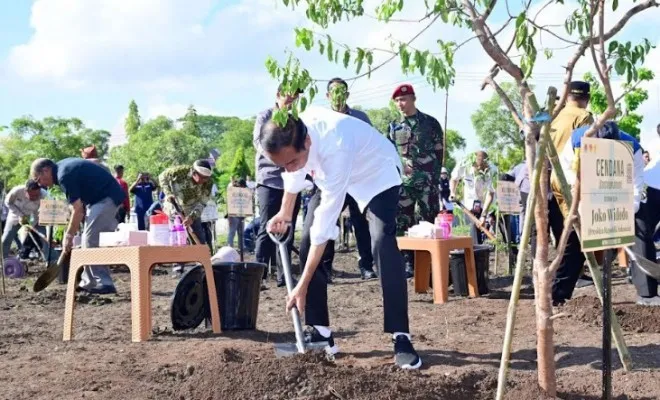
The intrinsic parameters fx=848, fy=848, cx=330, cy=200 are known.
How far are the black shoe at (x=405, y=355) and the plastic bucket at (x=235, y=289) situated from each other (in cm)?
176

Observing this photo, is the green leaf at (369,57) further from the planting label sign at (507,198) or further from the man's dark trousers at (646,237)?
the planting label sign at (507,198)

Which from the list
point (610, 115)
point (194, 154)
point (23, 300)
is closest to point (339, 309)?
point (23, 300)

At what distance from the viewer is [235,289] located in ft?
21.2

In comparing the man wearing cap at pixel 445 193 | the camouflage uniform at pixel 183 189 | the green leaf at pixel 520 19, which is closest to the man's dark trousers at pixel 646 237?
the green leaf at pixel 520 19

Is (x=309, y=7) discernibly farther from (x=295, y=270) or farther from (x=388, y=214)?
(x=295, y=270)

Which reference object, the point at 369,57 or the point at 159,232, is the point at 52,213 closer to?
the point at 159,232

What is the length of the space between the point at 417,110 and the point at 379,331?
3305 millimetres

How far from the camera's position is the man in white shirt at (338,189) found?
4523 millimetres

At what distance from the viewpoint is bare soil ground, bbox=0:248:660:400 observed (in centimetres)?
398

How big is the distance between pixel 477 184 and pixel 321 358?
1097 centimetres

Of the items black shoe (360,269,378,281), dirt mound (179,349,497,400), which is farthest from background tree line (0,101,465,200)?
dirt mound (179,349,497,400)

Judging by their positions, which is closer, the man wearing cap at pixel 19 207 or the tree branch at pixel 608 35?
the tree branch at pixel 608 35

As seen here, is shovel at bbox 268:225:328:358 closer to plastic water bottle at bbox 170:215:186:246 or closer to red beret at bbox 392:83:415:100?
plastic water bottle at bbox 170:215:186:246

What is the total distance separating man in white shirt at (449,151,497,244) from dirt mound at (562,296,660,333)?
6.21 meters
